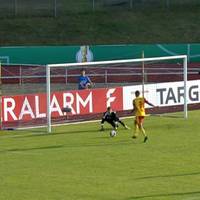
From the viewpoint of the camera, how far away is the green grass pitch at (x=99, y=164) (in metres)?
16.3

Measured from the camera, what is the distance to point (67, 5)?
67.3m

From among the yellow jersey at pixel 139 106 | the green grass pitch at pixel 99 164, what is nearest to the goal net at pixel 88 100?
the green grass pitch at pixel 99 164

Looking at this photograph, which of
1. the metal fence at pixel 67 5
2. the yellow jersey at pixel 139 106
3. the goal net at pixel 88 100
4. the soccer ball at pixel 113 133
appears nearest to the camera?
the yellow jersey at pixel 139 106

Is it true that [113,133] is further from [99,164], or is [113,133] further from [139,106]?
[99,164]

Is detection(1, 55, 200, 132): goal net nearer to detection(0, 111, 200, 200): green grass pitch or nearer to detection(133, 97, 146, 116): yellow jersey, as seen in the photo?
detection(0, 111, 200, 200): green grass pitch

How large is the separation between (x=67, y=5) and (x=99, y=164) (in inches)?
1896

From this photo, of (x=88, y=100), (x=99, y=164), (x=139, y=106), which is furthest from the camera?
(x=88, y=100)

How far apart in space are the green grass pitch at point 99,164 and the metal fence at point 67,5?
37.7 m

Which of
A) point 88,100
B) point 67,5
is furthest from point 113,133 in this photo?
point 67,5

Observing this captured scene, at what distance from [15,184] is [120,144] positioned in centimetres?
721

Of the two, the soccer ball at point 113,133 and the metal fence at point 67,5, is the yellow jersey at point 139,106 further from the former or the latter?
the metal fence at point 67,5

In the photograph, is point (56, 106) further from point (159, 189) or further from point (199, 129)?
point (159, 189)

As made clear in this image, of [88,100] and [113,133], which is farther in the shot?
[88,100]

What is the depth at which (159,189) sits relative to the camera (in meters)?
16.5
